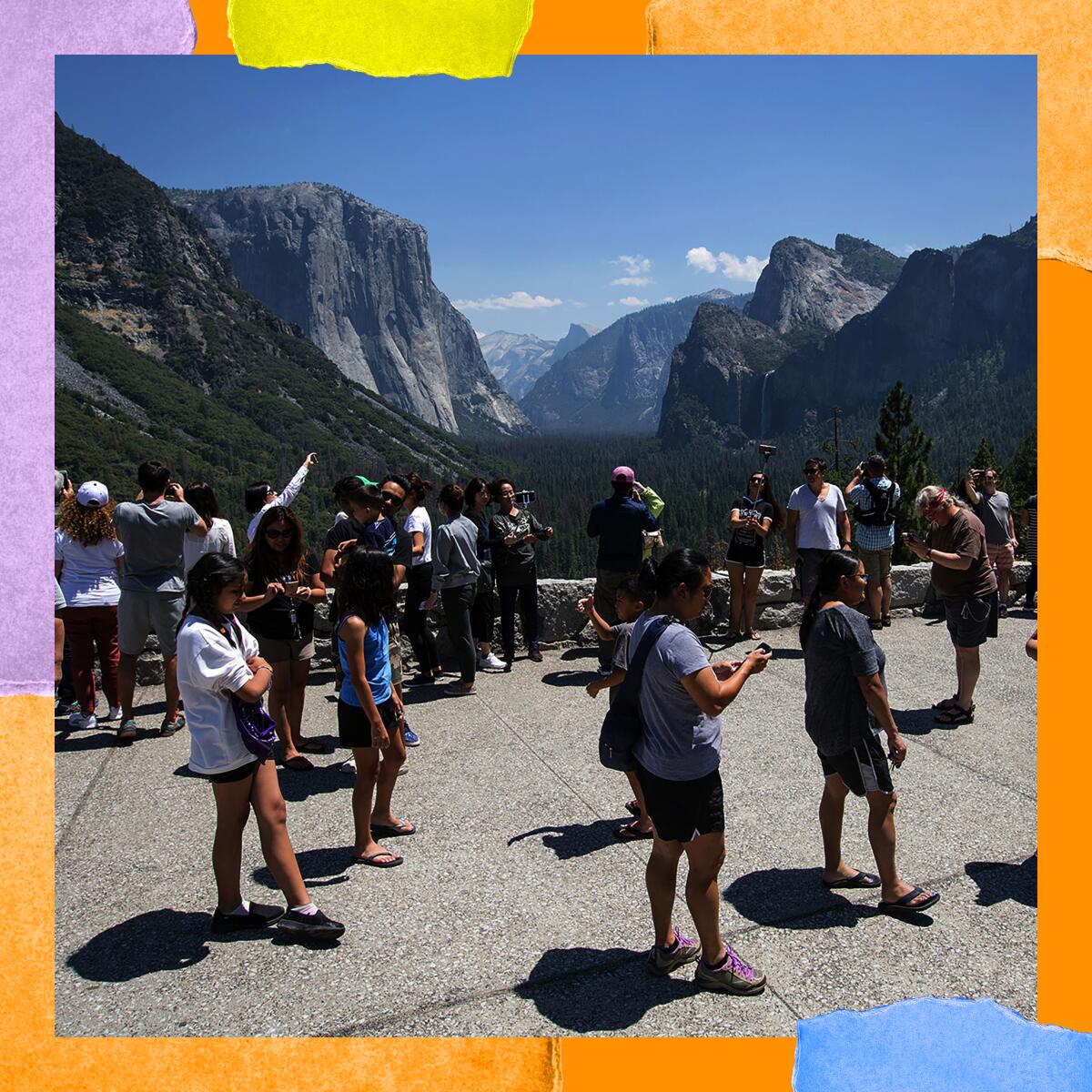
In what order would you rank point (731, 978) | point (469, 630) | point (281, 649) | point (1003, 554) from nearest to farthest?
point (731, 978)
point (281, 649)
point (469, 630)
point (1003, 554)

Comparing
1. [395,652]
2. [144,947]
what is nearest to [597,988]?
[144,947]

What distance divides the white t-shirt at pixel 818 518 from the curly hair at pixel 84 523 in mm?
5113

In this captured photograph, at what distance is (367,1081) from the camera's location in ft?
8.28

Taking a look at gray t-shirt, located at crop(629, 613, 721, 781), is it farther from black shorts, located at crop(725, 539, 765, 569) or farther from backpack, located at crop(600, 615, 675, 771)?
black shorts, located at crop(725, 539, 765, 569)

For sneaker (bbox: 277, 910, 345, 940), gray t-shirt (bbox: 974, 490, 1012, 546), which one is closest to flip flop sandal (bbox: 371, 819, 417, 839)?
sneaker (bbox: 277, 910, 345, 940)

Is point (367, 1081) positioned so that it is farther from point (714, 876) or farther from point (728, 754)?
point (728, 754)

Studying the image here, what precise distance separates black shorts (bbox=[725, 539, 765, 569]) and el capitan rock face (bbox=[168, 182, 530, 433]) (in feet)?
188

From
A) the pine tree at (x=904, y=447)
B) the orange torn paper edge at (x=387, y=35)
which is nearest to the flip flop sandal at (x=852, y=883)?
the orange torn paper edge at (x=387, y=35)

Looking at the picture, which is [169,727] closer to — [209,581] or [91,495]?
[91,495]

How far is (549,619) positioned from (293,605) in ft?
10.1

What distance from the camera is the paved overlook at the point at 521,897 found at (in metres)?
2.86

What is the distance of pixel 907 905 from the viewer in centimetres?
341

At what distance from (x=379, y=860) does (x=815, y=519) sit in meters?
4.77

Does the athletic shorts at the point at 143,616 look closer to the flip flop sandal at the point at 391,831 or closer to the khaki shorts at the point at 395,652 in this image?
the khaki shorts at the point at 395,652
